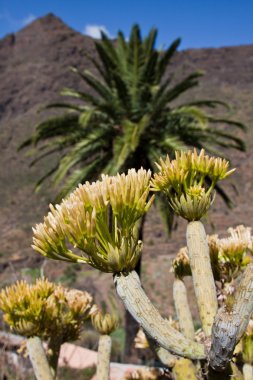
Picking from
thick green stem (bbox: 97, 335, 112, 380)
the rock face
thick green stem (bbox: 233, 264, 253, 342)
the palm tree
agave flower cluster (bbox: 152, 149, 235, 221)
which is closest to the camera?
thick green stem (bbox: 233, 264, 253, 342)

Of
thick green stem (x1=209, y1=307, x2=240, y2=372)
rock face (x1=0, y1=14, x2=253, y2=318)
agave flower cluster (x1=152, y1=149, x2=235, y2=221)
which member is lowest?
thick green stem (x1=209, y1=307, x2=240, y2=372)

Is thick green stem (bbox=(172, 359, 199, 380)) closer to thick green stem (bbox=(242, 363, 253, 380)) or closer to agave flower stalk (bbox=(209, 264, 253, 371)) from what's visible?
thick green stem (bbox=(242, 363, 253, 380))

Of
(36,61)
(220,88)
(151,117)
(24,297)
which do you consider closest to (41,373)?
(24,297)

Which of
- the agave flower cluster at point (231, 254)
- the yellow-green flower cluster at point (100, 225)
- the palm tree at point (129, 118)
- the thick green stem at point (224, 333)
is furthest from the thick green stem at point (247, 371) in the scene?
the palm tree at point (129, 118)

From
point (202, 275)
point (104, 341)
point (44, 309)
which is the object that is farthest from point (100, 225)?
point (104, 341)

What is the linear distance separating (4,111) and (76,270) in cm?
5650

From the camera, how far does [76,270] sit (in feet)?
127

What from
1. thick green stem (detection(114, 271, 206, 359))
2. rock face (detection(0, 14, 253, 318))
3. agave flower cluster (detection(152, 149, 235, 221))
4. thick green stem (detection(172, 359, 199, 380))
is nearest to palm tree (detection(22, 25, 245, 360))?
thick green stem (detection(172, 359, 199, 380))

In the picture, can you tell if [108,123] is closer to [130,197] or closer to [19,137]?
[130,197]

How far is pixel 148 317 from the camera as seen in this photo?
1511 mm

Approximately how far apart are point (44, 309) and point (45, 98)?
87.8 meters

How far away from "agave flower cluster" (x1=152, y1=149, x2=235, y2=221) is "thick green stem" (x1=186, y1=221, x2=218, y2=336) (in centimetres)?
6

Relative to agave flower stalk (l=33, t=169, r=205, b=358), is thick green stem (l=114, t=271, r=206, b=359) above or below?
below

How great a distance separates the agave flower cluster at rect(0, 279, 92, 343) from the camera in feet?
6.51
